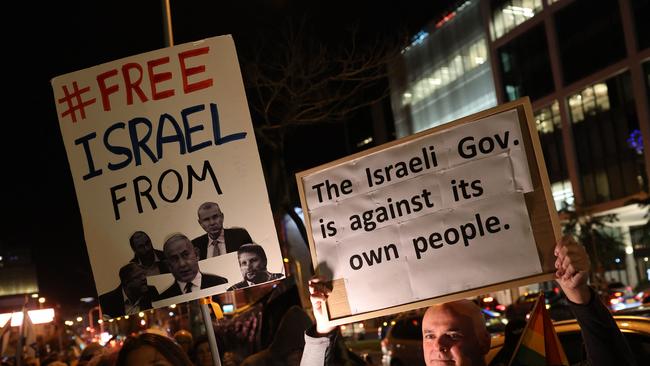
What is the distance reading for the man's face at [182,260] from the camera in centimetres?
387

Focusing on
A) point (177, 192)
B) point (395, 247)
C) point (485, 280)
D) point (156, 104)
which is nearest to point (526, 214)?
point (485, 280)

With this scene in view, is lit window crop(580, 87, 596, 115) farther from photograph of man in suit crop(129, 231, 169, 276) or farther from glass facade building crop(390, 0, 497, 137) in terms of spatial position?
photograph of man in suit crop(129, 231, 169, 276)

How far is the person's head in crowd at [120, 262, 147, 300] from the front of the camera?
13.0ft

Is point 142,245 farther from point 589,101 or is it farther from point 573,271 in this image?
point 589,101

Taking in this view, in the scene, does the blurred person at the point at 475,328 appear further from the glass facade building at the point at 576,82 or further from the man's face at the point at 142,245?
the glass facade building at the point at 576,82

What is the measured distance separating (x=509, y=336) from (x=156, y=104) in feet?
7.64

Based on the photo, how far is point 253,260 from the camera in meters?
3.81

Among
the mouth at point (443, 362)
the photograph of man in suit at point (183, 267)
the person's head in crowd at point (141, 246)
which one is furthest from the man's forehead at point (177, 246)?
the mouth at point (443, 362)

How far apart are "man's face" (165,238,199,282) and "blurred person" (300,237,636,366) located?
0.77 m

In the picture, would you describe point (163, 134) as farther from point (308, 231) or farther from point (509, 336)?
point (509, 336)

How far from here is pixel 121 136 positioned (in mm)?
4082

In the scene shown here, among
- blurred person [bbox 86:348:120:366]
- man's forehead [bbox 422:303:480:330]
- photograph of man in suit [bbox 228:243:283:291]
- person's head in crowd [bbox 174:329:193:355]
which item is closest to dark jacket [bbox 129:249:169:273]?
photograph of man in suit [bbox 228:243:283:291]

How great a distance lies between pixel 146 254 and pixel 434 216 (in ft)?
5.33

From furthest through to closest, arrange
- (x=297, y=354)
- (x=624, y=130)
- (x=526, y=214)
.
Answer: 1. (x=624, y=130)
2. (x=297, y=354)
3. (x=526, y=214)
